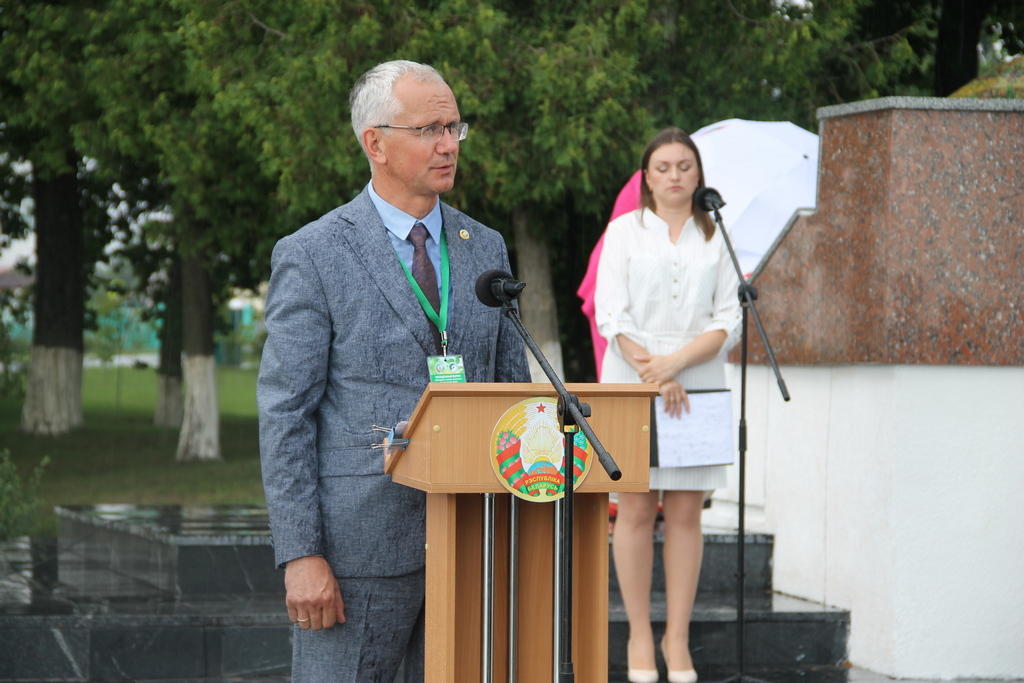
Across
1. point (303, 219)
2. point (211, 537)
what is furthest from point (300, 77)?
point (211, 537)

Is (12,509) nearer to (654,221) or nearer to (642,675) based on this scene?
(642,675)

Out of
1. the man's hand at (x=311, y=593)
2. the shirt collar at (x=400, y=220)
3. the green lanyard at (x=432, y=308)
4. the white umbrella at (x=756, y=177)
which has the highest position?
the white umbrella at (x=756, y=177)

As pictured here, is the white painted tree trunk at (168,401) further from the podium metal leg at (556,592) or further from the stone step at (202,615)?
the podium metal leg at (556,592)

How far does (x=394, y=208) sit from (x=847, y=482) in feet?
11.7

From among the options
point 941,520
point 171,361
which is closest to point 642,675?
point 941,520

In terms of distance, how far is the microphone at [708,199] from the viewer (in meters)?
5.12

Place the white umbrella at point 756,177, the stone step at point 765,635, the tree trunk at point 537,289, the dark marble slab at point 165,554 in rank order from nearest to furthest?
the stone step at point 765,635
the dark marble slab at point 165,554
the white umbrella at point 756,177
the tree trunk at point 537,289

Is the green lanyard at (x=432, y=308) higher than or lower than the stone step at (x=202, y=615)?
higher

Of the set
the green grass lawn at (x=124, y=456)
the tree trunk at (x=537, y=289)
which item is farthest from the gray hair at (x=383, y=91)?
the green grass lawn at (x=124, y=456)

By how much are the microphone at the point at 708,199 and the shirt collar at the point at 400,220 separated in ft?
7.62

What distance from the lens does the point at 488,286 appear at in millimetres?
2785

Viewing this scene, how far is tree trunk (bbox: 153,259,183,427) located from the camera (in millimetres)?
22000

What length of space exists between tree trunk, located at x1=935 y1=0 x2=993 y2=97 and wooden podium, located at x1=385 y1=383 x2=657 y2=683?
1265 centimetres

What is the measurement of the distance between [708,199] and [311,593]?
116 inches
